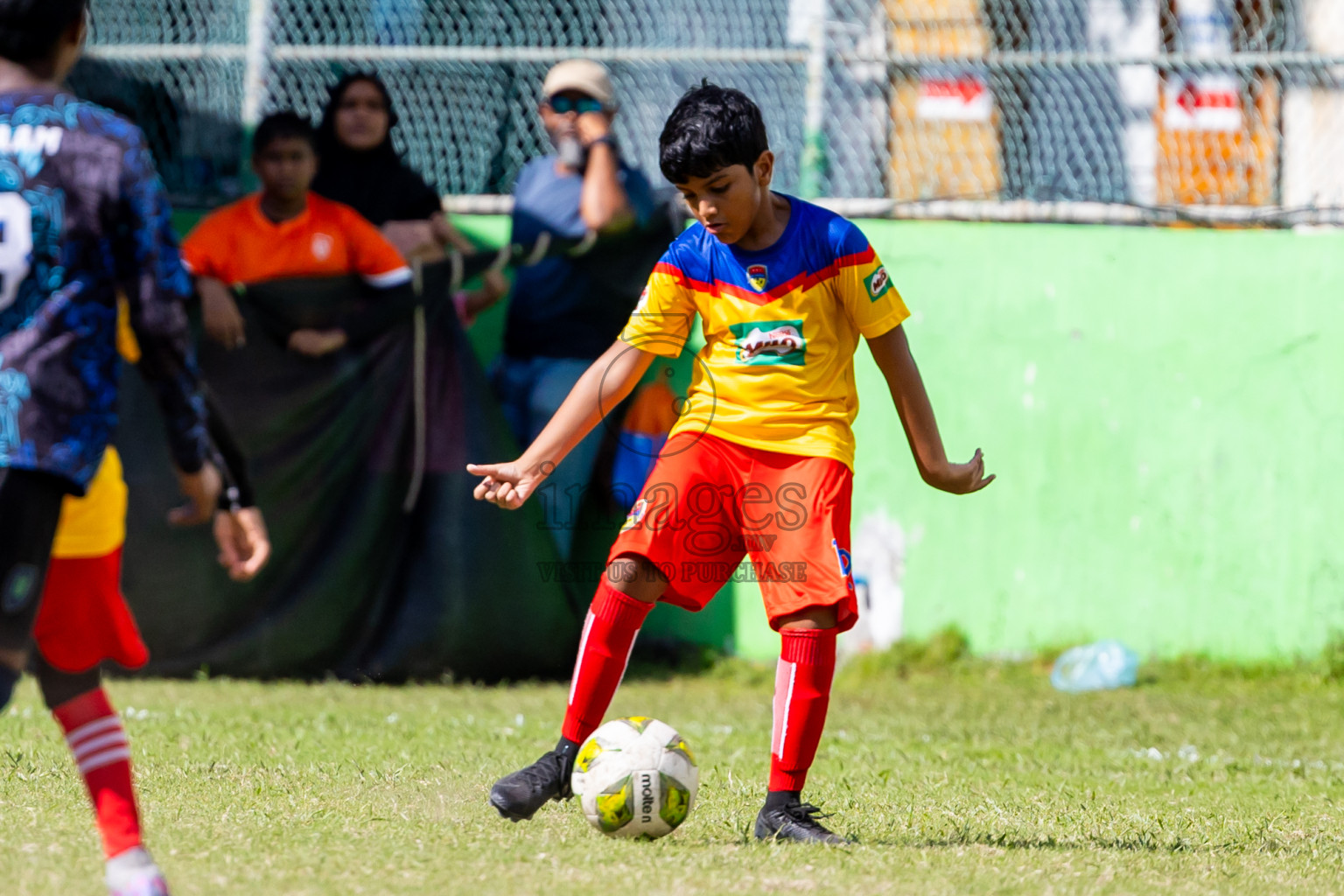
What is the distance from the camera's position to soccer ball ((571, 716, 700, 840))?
3928 millimetres

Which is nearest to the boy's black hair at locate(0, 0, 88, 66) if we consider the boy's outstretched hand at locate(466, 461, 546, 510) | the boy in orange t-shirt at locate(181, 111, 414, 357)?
the boy's outstretched hand at locate(466, 461, 546, 510)

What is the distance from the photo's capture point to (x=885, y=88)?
8.87 metres

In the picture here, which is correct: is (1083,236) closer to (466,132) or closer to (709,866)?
(466,132)

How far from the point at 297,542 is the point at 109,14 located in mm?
3865

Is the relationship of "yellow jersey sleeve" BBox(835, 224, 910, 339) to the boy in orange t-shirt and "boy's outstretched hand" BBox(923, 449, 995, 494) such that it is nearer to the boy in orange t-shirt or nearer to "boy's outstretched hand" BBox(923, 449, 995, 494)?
"boy's outstretched hand" BBox(923, 449, 995, 494)

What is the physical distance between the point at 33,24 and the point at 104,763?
4.66 feet

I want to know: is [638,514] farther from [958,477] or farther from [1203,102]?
[1203,102]

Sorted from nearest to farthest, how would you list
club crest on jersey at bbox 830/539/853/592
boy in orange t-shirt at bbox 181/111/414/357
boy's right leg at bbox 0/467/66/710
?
boy's right leg at bbox 0/467/66/710
club crest on jersey at bbox 830/539/853/592
boy in orange t-shirt at bbox 181/111/414/357

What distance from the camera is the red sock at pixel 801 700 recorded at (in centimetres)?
408

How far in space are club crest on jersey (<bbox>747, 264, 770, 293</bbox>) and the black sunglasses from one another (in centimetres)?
445

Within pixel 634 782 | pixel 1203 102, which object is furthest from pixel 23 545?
pixel 1203 102

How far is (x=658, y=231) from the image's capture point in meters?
8.38

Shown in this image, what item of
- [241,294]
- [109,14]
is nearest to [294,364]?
[241,294]

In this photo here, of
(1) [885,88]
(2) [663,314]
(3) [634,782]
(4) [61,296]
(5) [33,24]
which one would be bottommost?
(3) [634,782]
